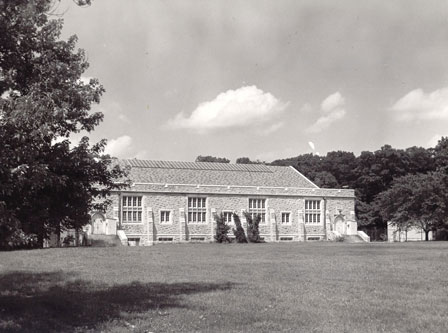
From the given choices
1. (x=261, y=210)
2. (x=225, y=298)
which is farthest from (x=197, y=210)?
(x=225, y=298)

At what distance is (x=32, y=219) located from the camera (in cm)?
1004

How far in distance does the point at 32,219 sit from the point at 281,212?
47.1 meters

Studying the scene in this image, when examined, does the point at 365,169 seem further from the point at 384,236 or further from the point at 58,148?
the point at 58,148

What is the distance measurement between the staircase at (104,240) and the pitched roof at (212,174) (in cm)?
744

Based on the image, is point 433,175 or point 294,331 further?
point 433,175

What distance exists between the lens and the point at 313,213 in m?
58.2

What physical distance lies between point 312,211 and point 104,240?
2238 cm

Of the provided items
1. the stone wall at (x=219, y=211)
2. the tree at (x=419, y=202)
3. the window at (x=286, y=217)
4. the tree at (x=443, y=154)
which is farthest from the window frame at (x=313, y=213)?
the tree at (x=443, y=154)

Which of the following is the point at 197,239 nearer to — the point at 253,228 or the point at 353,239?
the point at 253,228

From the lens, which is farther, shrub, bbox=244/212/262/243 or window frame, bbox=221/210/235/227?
window frame, bbox=221/210/235/227

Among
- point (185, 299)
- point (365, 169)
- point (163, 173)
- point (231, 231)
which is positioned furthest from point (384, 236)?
point (185, 299)

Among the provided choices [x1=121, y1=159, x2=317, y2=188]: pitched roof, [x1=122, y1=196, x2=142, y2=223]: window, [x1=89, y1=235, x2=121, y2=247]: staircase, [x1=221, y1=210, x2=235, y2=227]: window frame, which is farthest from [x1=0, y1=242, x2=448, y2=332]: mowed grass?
[x1=121, y1=159, x2=317, y2=188]: pitched roof

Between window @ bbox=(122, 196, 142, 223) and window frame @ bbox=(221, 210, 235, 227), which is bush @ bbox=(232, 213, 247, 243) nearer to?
window frame @ bbox=(221, 210, 235, 227)

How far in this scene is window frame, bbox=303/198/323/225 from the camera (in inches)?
2265
